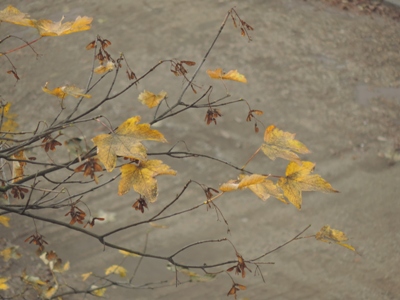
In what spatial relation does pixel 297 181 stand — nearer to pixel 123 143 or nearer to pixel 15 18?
pixel 123 143

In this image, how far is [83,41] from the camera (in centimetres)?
675

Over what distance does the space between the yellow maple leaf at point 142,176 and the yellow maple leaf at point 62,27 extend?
41cm

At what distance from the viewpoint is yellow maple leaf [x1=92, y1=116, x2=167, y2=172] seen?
1.73 metres

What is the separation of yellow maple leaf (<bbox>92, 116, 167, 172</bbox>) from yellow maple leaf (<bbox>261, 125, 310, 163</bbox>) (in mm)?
339

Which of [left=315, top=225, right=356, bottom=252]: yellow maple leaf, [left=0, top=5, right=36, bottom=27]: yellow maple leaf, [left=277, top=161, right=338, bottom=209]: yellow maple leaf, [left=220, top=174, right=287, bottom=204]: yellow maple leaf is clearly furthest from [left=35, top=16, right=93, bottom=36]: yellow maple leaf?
[left=315, top=225, right=356, bottom=252]: yellow maple leaf

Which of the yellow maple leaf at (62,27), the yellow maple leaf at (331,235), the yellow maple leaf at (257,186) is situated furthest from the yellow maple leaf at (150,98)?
the yellow maple leaf at (331,235)

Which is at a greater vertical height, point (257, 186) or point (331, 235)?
point (257, 186)

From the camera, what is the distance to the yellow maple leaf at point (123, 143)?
5.68ft

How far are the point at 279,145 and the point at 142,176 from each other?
0.41m

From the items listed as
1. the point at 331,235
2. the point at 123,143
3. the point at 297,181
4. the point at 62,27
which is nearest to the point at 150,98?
the point at 62,27

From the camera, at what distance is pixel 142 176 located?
1.86 m

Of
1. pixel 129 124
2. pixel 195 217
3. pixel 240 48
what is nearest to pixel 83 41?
pixel 240 48

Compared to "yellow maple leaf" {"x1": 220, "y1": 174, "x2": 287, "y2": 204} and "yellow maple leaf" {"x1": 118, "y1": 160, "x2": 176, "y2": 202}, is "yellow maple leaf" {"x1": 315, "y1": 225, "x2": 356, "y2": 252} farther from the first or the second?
"yellow maple leaf" {"x1": 118, "y1": 160, "x2": 176, "y2": 202}

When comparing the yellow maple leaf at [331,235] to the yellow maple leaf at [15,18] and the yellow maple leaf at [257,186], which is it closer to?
the yellow maple leaf at [257,186]
